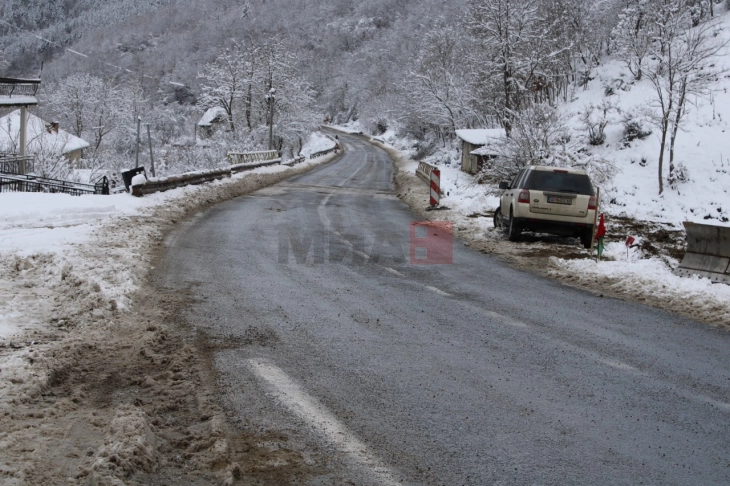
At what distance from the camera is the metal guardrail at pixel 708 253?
1040 centimetres

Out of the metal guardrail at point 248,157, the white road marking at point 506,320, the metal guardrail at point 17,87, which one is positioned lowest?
the white road marking at point 506,320

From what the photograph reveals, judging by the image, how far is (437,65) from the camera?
59.5m

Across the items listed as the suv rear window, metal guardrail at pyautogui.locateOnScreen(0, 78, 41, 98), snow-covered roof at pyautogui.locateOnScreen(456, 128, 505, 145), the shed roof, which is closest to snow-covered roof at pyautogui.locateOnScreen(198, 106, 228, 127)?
snow-covered roof at pyautogui.locateOnScreen(456, 128, 505, 145)

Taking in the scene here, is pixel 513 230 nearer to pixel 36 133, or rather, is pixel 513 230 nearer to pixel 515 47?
pixel 515 47

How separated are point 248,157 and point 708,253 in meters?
33.9

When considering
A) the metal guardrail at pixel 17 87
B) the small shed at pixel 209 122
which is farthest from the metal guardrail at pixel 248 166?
the small shed at pixel 209 122

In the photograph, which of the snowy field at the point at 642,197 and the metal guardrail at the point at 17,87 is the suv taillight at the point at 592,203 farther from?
the metal guardrail at the point at 17,87

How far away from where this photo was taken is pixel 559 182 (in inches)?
553

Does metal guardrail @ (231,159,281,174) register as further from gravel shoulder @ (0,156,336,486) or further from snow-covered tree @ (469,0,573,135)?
gravel shoulder @ (0,156,336,486)

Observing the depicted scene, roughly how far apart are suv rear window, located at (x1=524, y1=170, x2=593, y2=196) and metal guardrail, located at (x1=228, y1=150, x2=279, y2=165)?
2330cm

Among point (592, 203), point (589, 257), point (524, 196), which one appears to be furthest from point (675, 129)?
point (589, 257)

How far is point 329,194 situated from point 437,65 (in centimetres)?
3733

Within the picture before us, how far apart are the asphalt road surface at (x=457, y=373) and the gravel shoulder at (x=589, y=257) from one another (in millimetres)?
595

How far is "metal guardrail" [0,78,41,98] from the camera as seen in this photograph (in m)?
33.3
